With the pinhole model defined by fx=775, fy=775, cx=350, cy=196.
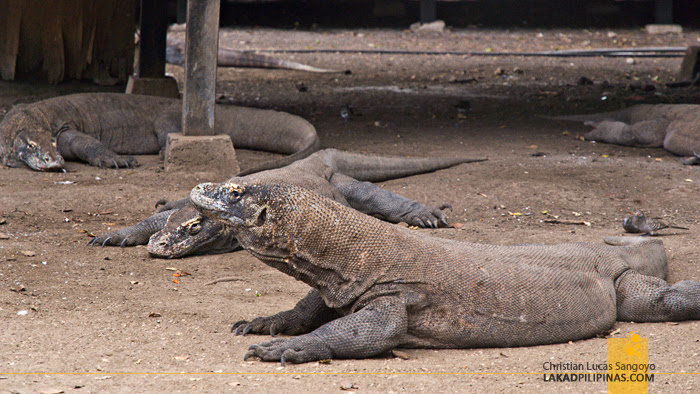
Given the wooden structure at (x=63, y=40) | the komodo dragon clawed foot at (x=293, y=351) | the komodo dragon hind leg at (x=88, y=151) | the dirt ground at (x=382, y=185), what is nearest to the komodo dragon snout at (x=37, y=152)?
the dirt ground at (x=382, y=185)

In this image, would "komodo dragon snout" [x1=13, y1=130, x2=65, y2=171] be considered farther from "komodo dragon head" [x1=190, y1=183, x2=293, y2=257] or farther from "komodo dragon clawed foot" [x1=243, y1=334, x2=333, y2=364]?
"komodo dragon clawed foot" [x1=243, y1=334, x2=333, y2=364]

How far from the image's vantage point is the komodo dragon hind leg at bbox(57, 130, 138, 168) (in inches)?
303

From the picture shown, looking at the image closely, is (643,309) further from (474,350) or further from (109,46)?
(109,46)

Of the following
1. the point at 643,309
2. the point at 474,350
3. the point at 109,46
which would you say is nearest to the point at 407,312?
the point at 474,350

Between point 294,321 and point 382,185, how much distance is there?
3.72 meters

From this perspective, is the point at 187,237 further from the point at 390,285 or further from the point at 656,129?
the point at 656,129

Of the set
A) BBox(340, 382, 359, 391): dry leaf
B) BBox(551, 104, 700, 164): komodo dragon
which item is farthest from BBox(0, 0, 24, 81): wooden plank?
BBox(340, 382, 359, 391): dry leaf

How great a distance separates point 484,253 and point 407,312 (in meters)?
0.52

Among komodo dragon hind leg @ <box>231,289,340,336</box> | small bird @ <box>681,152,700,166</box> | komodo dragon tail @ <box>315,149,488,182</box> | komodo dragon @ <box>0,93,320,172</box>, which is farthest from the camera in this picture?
komodo dragon @ <box>0,93,320,172</box>

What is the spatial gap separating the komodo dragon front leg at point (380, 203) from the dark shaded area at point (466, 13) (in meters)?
13.6

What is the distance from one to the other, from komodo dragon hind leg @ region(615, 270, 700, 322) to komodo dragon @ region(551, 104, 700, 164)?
4474 millimetres

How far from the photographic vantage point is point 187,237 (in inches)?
203

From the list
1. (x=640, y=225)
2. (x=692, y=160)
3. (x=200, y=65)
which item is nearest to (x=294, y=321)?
(x=640, y=225)

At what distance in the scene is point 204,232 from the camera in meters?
5.21
